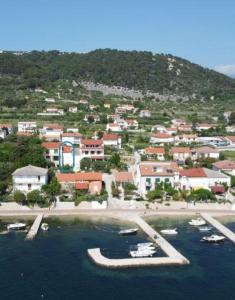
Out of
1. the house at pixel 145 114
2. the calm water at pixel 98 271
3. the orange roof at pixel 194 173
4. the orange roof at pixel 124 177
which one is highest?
the house at pixel 145 114

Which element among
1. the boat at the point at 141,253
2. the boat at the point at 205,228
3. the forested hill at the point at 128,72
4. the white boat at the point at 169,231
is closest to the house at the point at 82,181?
the white boat at the point at 169,231

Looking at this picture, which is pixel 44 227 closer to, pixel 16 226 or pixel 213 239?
pixel 16 226

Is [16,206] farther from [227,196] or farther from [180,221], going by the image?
[227,196]

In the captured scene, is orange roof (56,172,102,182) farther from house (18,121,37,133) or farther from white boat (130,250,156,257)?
house (18,121,37,133)

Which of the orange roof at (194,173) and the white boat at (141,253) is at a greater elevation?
the orange roof at (194,173)

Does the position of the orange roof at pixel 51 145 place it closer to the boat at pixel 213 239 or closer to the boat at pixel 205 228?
the boat at pixel 205 228

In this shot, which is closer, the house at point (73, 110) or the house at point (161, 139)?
the house at point (161, 139)

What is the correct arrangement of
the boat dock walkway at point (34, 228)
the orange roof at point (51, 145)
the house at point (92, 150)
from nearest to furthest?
the boat dock walkway at point (34, 228)
the orange roof at point (51, 145)
the house at point (92, 150)
